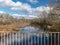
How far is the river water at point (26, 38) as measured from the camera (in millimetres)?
6277

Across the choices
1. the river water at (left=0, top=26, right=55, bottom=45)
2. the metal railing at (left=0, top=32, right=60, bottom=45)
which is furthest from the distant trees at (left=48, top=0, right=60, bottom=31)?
the river water at (left=0, top=26, right=55, bottom=45)

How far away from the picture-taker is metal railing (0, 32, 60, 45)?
627cm

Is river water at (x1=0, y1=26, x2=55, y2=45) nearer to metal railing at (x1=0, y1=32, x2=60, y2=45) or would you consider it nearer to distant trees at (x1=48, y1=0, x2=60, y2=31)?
metal railing at (x1=0, y1=32, x2=60, y2=45)

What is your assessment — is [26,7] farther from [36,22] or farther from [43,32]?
[43,32]

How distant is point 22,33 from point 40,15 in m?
0.92

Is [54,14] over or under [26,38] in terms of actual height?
over

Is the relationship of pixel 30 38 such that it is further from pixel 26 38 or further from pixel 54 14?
pixel 54 14

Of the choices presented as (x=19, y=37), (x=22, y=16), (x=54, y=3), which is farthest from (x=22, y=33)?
(x=54, y=3)

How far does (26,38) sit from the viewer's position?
6395 millimetres

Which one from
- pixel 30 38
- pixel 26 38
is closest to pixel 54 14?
pixel 30 38

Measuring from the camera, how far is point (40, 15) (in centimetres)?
651

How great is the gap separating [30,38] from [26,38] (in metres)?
0.14

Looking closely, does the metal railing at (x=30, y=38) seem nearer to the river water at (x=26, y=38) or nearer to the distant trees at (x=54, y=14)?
the river water at (x=26, y=38)

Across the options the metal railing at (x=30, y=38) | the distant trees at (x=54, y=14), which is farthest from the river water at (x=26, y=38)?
the distant trees at (x=54, y=14)
